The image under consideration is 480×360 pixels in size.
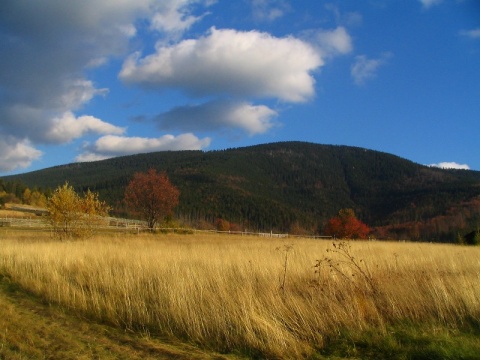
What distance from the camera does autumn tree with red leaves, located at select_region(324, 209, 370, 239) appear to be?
2810 inches

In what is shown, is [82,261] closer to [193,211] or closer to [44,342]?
[44,342]

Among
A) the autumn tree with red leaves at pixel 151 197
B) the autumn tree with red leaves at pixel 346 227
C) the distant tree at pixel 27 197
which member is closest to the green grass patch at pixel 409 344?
the autumn tree with red leaves at pixel 151 197

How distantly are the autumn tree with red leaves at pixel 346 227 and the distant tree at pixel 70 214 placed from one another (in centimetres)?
5248

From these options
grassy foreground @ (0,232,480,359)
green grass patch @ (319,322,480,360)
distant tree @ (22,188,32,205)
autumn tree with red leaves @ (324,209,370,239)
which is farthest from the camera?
distant tree @ (22,188,32,205)

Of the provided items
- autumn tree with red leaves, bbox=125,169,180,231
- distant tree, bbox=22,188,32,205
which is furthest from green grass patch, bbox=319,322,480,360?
distant tree, bbox=22,188,32,205

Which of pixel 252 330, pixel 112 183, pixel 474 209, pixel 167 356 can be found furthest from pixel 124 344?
pixel 112 183

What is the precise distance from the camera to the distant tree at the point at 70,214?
23391mm

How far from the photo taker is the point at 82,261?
11.6 metres

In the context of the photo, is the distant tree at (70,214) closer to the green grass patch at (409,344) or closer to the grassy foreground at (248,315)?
the grassy foreground at (248,315)

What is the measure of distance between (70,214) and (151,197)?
3009cm

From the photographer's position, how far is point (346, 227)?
72.2m

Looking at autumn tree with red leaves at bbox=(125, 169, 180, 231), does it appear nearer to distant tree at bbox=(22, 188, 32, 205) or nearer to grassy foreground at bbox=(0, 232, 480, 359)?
grassy foreground at bbox=(0, 232, 480, 359)

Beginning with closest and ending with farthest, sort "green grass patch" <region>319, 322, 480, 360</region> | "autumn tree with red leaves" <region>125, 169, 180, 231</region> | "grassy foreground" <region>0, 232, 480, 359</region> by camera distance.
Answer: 1. "green grass patch" <region>319, 322, 480, 360</region>
2. "grassy foreground" <region>0, 232, 480, 359</region>
3. "autumn tree with red leaves" <region>125, 169, 180, 231</region>

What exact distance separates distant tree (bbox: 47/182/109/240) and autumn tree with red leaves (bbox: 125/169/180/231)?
1119 inches
